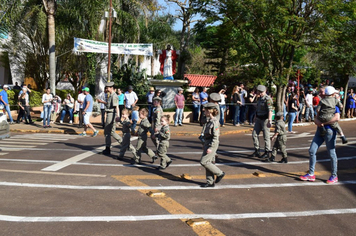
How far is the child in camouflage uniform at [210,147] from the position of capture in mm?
7039

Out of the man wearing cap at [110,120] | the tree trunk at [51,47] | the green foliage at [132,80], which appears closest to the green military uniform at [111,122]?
the man wearing cap at [110,120]

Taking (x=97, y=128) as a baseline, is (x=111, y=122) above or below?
above

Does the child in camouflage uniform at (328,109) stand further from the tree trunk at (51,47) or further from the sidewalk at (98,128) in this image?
the tree trunk at (51,47)

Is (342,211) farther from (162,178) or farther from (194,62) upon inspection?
(194,62)

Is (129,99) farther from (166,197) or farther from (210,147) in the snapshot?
(166,197)

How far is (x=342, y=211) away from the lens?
588 centimetres

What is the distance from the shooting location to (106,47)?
895 inches

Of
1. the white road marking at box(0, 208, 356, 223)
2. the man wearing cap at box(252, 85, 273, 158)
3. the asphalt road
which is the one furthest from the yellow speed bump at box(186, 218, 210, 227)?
the man wearing cap at box(252, 85, 273, 158)

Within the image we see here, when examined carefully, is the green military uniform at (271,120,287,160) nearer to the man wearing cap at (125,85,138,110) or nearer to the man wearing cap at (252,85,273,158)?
the man wearing cap at (252,85,273,158)

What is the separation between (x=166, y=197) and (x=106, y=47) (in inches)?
696

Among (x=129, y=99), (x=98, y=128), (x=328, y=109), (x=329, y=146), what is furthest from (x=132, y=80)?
(x=329, y=146)

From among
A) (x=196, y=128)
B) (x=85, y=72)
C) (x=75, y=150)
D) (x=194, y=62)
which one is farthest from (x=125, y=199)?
(x=194, y=62)

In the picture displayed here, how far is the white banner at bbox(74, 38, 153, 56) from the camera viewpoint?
21844 millimetres

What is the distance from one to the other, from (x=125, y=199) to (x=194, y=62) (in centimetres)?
4915
